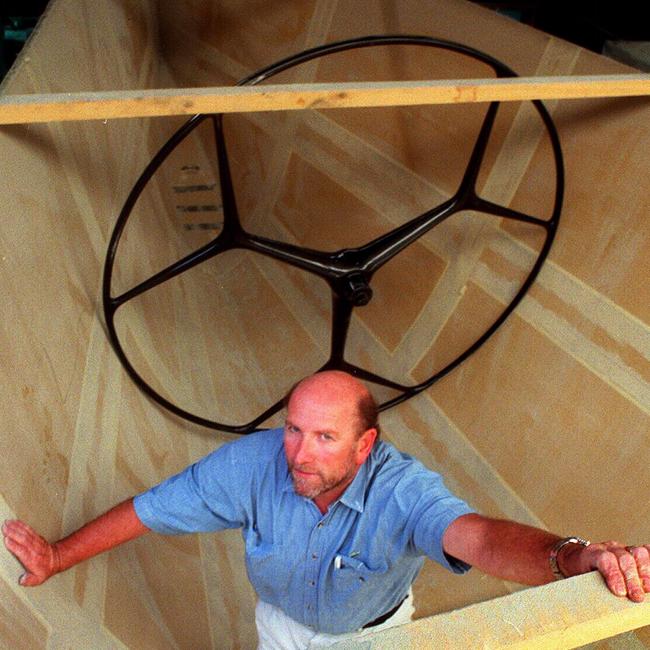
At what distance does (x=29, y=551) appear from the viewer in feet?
3.80

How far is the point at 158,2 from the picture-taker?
3111mm

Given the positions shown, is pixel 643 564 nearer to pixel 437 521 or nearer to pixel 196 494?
pixel 437 521

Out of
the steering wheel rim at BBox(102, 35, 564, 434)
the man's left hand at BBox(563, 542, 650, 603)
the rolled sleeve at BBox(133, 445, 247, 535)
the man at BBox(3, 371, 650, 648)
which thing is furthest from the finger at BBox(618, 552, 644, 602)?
the steering wheel rim at BBox(102, 35, 564, 434)

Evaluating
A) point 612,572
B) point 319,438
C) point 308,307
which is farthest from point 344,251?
point 612,572

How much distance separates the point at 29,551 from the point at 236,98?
2.57ft

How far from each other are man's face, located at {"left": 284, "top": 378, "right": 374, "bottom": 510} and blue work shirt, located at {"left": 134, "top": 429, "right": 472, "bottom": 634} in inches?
1.9

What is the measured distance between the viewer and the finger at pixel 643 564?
0.76 meters

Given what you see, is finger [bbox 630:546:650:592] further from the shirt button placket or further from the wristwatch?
the shirt button placket

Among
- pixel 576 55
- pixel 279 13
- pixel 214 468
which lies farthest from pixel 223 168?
pixel 279 13

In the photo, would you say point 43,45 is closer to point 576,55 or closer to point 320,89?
point 320,89

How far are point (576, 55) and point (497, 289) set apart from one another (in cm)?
59

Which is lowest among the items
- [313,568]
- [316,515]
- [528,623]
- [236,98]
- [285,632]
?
[285,632]

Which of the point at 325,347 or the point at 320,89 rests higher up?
the point at 320,89

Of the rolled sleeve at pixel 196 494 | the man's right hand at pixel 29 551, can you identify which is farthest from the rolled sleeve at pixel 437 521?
the man's right hand at pixel 29 551
